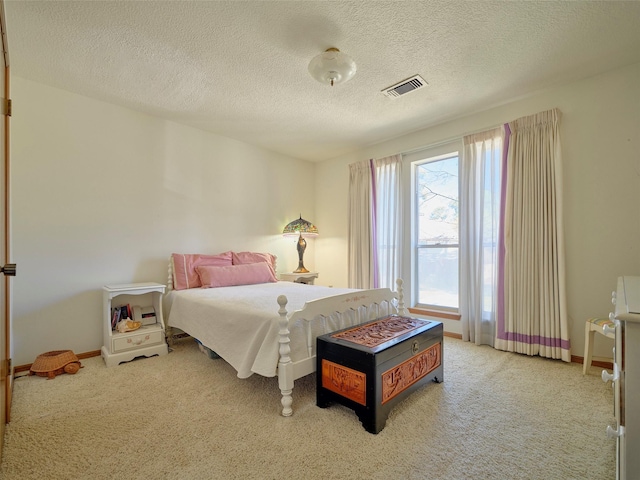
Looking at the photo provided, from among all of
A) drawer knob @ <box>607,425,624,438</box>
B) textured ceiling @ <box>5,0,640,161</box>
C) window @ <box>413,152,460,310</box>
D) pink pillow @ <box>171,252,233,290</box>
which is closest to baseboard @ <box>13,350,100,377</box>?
pink pillow @ <box>171,252,233,290</box>

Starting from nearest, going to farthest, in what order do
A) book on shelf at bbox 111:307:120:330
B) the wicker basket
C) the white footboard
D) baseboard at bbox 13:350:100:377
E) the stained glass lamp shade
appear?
1. the white footboard
2. the wicker basket
3. baseboard at bbox 13:350:100:377
4. book on shelf at bbox 111:307:120:330
5. the stained glass lamp shade

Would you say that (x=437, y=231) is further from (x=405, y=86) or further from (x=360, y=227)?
(x=405, y=86)

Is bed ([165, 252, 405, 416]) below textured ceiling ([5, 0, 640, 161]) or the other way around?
below

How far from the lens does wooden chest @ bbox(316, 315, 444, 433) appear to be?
5.50ft

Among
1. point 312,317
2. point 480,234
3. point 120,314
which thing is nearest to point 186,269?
point 120,314

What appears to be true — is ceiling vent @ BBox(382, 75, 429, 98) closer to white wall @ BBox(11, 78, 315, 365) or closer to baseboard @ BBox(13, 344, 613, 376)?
white wall @ BBox(11, 78, 315, 365)

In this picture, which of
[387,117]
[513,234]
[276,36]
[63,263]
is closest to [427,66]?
[387,117]

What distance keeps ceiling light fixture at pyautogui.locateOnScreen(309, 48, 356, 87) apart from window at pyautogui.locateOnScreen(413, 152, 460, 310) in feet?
6.50

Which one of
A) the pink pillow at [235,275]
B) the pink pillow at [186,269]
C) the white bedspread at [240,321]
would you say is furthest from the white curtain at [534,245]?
the pink pillow at [186,269]

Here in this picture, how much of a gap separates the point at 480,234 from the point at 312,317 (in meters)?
2.23

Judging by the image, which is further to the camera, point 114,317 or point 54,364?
point 114,317

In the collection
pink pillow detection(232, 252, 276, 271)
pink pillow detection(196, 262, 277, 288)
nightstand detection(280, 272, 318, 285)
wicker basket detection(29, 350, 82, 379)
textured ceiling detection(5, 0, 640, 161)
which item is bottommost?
wicker basket detection(29, 350, 82, 379)

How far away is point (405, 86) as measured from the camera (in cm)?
274

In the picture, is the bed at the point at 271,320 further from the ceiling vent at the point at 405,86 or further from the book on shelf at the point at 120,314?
the ceiling vent at the point at 405,86
